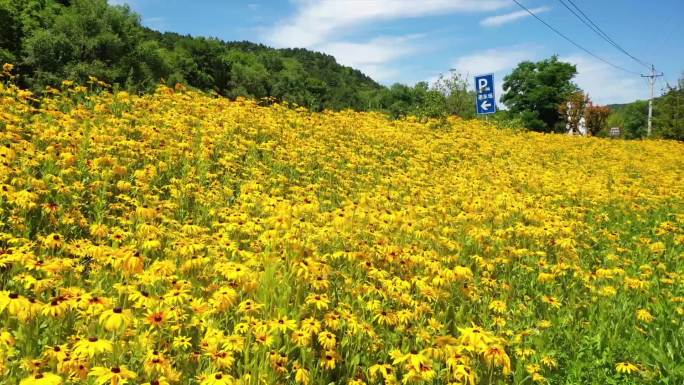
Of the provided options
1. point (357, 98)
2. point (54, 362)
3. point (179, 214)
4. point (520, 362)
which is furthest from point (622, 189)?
point (357, 98)

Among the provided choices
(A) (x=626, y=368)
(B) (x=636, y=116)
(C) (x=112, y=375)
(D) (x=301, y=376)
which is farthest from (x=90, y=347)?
(B) (x=636, y=116)

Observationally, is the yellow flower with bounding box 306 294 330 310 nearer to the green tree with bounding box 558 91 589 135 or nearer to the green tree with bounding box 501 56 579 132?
the green tree with bounding box 558 91 589 135

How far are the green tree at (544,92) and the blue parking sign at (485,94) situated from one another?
113 feet

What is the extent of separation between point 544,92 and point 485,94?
3842cm

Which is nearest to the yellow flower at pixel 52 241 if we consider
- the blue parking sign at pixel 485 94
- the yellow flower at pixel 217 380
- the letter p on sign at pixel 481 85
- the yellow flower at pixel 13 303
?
the yellow flower at pixel 13 303

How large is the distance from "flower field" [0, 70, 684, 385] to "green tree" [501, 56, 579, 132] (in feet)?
151

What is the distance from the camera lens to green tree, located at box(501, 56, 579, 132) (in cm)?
5241

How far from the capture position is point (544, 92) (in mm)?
52844

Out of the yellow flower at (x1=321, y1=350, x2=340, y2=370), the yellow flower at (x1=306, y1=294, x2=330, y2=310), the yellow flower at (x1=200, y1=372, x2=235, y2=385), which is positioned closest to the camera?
the yellow flower at (x1=200, y1=372, x2=235, y2=385)

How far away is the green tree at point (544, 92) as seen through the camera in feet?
172

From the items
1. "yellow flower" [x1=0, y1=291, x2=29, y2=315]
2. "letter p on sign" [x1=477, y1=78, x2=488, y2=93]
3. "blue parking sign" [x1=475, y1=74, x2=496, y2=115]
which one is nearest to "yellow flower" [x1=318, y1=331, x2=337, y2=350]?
"yellow flower" [x1=0, y1=291, x2=29, y2=315]

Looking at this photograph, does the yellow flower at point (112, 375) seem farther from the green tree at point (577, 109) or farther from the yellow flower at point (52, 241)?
the green tree at point (577, 109)

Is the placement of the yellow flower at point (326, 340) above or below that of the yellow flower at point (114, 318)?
below

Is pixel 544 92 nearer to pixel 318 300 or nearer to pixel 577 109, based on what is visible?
pixel 577 109
